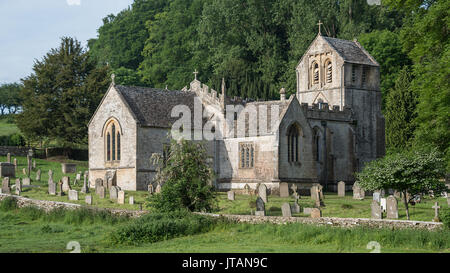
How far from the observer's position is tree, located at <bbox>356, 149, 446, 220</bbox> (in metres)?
34.3

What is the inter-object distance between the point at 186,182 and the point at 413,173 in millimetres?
10374

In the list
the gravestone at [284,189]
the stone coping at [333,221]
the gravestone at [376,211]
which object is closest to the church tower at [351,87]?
the gravestone at [284,189]

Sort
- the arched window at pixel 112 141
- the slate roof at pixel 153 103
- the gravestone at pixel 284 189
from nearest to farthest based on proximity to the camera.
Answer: the gravestone at pixel 284 189, the slate roof at pixel 153 103, the arched window at pixel 112 141

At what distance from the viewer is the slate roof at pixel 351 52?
59.6 m

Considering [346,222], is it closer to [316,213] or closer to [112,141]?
[316,213]

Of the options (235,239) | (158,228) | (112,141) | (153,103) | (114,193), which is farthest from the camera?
(153,103)

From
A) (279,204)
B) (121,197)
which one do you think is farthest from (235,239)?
(121,197)

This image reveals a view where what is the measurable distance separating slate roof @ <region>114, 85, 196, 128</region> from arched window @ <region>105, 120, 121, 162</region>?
1999 millimetres

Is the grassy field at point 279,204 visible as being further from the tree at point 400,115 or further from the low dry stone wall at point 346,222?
the tree at point 400,115

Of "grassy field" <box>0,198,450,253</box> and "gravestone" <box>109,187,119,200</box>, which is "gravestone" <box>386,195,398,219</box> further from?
"gravestone" <box>109,187,119,200</box>

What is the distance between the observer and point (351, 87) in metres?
59.1

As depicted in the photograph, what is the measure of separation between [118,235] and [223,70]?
59262mm

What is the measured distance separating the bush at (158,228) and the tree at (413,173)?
909 cm

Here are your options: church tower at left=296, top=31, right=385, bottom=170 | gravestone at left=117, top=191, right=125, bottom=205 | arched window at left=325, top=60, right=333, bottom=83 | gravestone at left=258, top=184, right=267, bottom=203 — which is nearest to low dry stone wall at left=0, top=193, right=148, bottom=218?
gravestone at left=117, top=191, right=125, bottom=205
